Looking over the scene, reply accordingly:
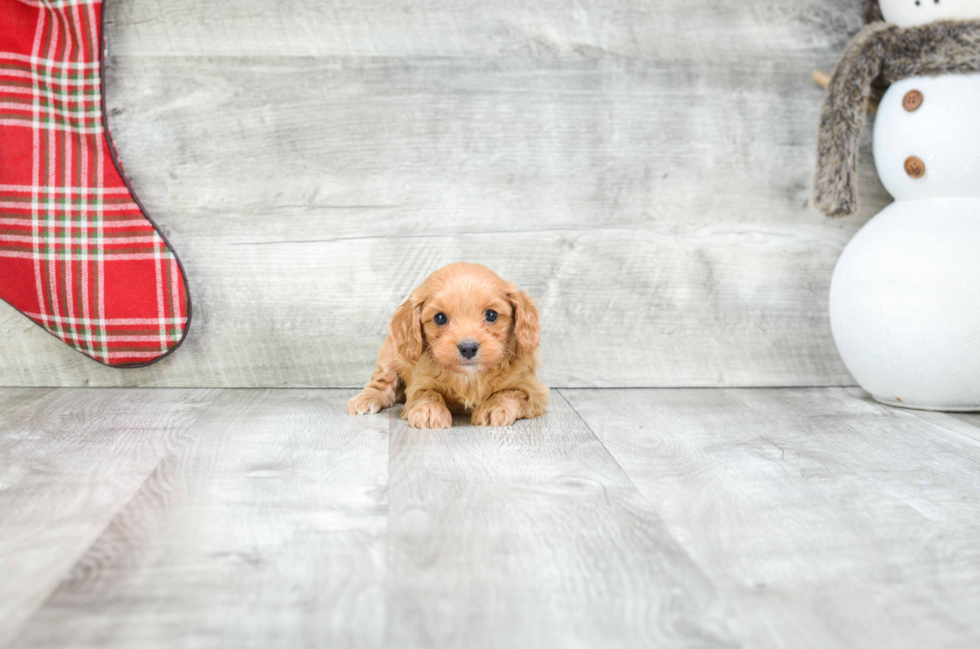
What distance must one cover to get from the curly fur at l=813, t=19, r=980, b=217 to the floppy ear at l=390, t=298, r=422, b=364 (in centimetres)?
106

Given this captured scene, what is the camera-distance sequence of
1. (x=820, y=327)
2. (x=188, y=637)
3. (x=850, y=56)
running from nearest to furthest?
(x=188, y=637)
(x=850, y=56)
(x=820, y=327)

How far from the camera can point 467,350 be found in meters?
1.62

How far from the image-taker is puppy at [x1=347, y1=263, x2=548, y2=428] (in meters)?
1.65

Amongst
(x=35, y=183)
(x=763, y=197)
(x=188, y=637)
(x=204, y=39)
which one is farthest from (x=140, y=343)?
(x=763, y=197)

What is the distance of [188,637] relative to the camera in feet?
2.54

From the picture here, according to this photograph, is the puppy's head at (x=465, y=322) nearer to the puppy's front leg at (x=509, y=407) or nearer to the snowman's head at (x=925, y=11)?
the puppy's front leg at (x=509, y=407)

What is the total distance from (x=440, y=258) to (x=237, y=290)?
1.81ft

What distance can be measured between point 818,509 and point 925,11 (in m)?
1.33

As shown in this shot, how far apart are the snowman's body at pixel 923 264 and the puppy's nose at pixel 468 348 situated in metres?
0.95

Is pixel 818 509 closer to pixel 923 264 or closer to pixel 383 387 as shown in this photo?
pixel 923 264

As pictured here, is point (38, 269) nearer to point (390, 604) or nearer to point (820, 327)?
point (390, 604)

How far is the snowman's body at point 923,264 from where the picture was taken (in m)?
1.76

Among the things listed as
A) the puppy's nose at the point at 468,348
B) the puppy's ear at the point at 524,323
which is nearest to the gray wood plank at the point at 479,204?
the puppy's ear at the point at 524,323

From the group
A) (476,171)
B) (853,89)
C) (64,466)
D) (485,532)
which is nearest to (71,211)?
(64,466)
